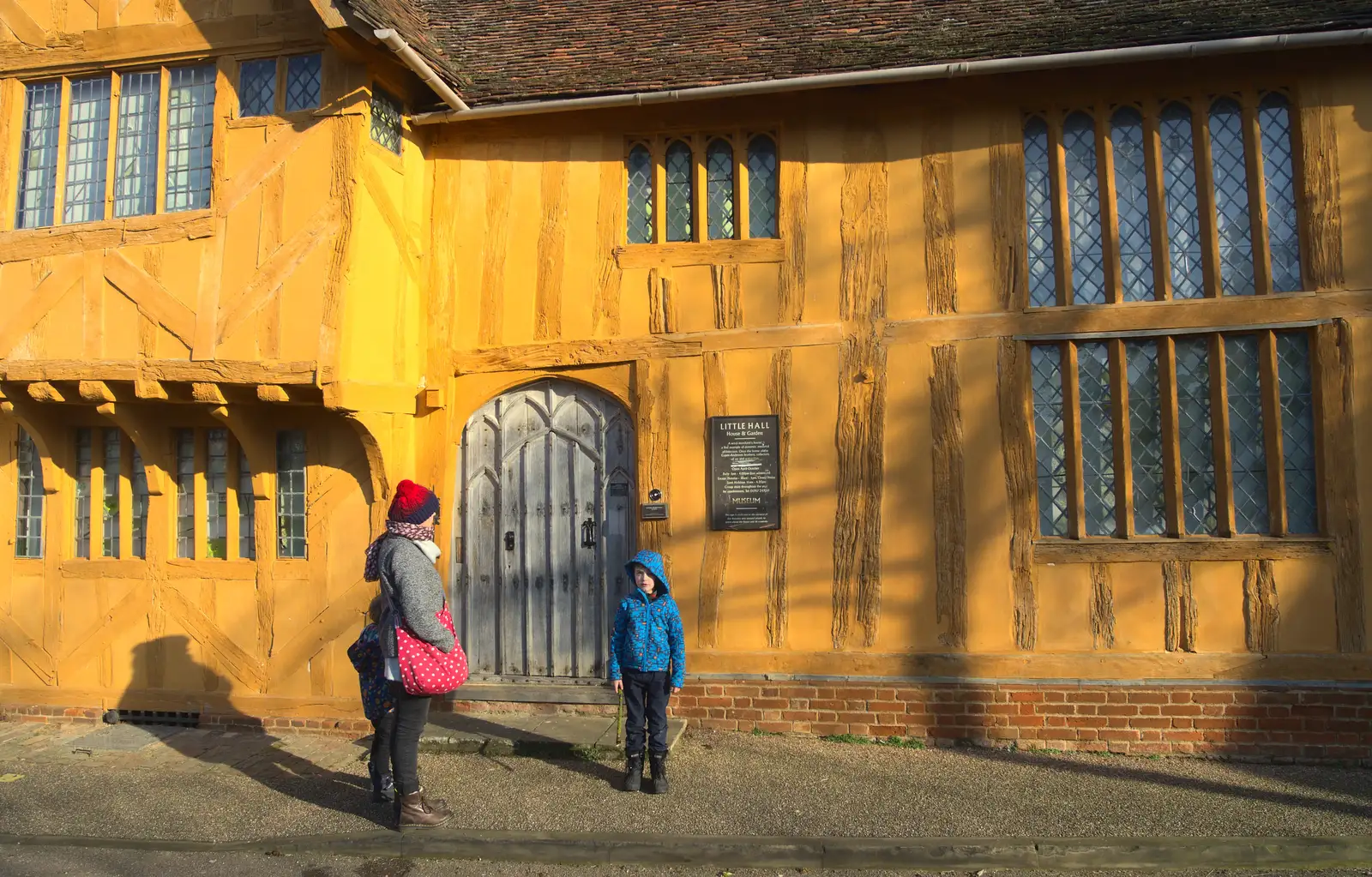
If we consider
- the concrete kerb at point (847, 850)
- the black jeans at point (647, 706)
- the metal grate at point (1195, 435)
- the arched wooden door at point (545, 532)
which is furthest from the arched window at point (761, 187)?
the concrete kerb at point (847, 850)

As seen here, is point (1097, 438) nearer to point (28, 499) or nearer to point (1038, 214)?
point (1038, 214)

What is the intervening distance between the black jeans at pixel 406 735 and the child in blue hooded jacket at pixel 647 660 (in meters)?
1.17

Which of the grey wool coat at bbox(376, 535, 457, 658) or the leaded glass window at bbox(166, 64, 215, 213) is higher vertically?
the leaded glass window at bbox(166, 64, 215, 213)

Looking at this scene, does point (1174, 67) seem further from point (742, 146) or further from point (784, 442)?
point (784, 442)

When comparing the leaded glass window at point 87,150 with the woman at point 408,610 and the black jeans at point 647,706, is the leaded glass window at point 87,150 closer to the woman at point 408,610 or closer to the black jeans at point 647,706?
the woman at point 408,610

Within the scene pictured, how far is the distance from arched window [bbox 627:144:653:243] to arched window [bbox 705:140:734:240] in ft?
1.54

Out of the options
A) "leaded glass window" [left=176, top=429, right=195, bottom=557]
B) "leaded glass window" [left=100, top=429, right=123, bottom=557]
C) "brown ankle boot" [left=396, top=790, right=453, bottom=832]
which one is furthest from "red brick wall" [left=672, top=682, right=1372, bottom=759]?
"leaded glass window" [left=100, top=429, right=123, bottom=557]

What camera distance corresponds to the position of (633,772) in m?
5.91

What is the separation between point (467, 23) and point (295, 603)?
17.7ft

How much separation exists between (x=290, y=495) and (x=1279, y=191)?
795cm

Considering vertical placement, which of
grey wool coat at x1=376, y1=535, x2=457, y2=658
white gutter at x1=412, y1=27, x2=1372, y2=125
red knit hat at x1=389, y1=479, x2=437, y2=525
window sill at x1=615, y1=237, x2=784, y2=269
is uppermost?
white gutter at x1=412, y1=27, x2=1372, y2=125

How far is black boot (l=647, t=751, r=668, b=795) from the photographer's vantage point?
19.2 ft

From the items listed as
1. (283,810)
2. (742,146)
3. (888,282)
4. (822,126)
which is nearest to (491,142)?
(742,146)

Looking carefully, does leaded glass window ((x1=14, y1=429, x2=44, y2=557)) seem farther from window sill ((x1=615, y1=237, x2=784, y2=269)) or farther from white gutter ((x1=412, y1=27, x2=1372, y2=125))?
window sill ((x1=615, y1=237, x2=784, y2=269))
